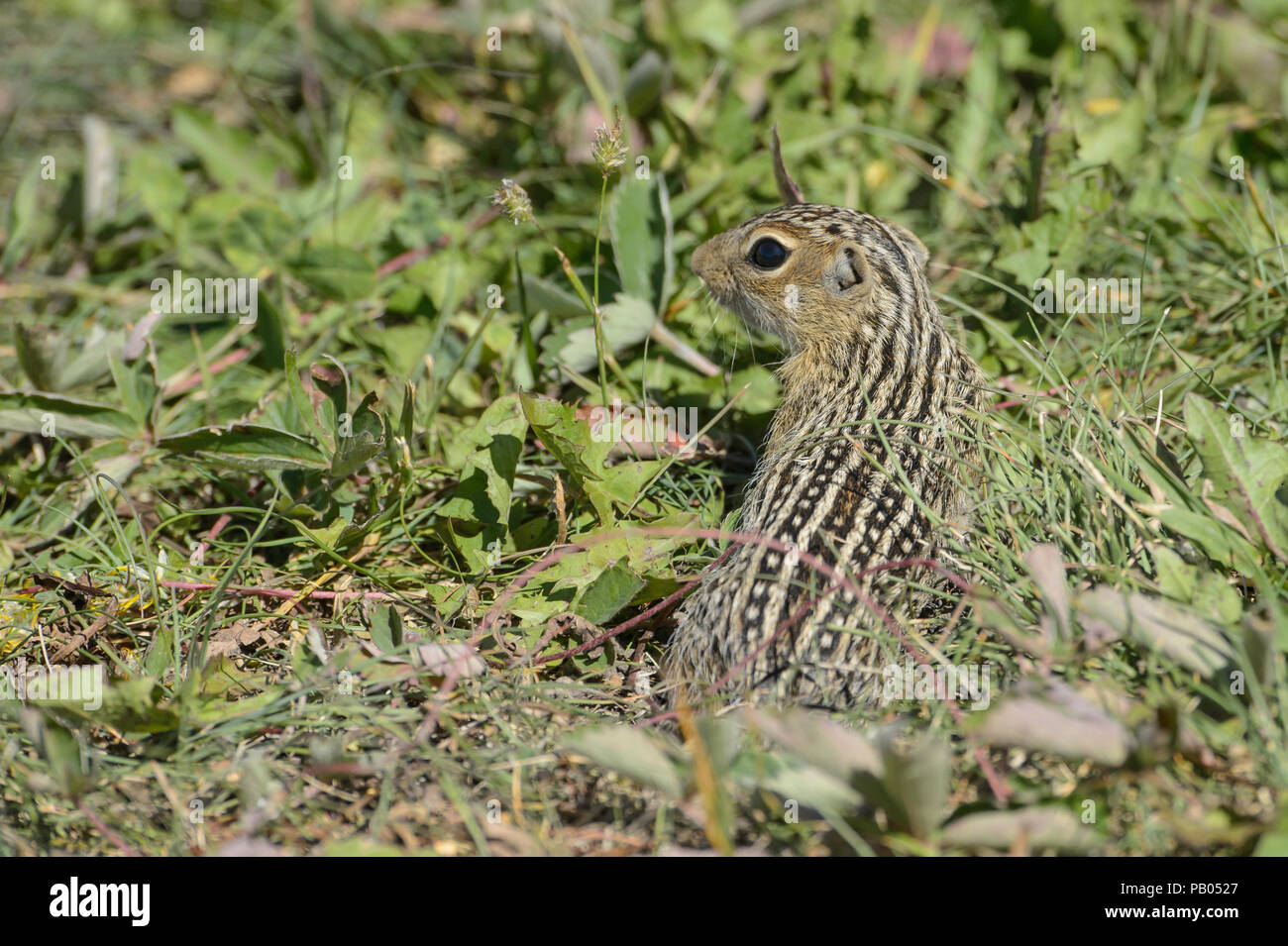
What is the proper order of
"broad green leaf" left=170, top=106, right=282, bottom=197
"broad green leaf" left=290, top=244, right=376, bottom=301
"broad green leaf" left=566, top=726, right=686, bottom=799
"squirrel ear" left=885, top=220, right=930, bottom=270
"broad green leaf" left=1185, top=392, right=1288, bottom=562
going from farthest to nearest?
"broad green leaf" left=170, top=106, right=282, bottom=197, "broad green leaf" left=290, top=244, right=376, bottom=301, "squirrel ear" left=885, top=220, right=930, bottom=270, "broad green leaf" left=1185, top=392, right=1288, bottom=562, "broad green leaf" left=566, top=726, right=686, bottom=799

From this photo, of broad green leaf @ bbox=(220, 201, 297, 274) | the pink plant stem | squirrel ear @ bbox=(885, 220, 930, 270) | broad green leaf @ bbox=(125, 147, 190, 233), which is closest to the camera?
the pink plant stem

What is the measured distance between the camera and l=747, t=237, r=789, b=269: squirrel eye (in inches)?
184

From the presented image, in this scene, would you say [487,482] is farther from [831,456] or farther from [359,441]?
[831,456]

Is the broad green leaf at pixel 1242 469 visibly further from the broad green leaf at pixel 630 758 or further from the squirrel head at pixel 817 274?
the broad green leaf at pixel 630 758

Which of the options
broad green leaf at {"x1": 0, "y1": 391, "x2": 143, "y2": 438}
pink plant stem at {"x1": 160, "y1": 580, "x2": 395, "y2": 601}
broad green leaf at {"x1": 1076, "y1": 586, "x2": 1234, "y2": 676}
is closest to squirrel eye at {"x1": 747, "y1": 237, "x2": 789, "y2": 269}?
pink plant stem at {"x1": 160, "y1": 580, "x2": 395, "y2": 601}

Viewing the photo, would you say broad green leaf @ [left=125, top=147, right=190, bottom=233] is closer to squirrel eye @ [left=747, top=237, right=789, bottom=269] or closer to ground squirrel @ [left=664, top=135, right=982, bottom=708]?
ground squirrel @ [left=664, top=135, right=982, bottom=708]

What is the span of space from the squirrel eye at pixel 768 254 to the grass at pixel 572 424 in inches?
14.9

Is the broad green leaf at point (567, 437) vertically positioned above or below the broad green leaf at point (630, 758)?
above

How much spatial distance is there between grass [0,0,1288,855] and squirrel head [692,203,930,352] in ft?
0.83

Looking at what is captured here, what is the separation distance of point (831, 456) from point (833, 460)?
36 millimetres

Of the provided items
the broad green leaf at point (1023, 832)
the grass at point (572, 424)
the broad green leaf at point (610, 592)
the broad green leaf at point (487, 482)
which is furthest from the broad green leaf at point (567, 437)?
the broad green leaf at point (1023, 832)

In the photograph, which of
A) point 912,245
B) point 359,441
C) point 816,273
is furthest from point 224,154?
point 912,245

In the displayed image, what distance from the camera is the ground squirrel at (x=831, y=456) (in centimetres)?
342
